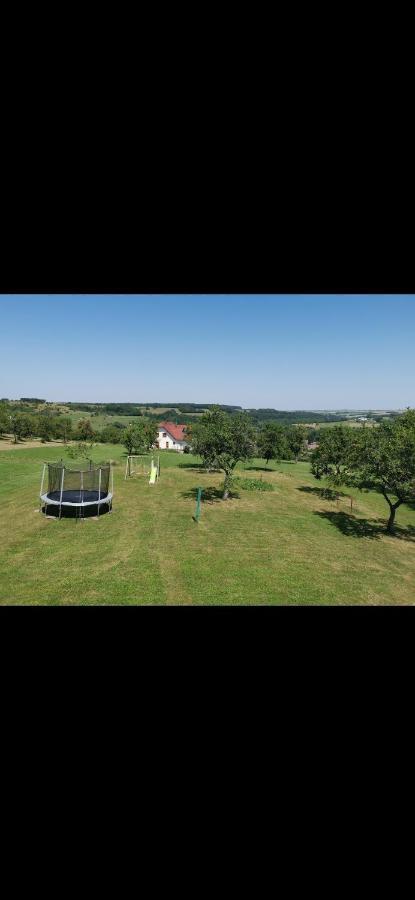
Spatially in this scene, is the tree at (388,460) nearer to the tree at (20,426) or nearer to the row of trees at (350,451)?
the row of trees at (350,451)

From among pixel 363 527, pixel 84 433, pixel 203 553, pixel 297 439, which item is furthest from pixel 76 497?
pixel 84 433

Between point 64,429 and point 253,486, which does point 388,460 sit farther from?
point 64,429

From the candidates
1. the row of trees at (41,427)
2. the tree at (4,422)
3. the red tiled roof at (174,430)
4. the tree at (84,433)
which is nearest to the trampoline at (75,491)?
the row of trees at (41,427)

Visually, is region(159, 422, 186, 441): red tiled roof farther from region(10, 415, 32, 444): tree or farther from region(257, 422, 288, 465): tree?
region(257, 422, 288, 465): tree
